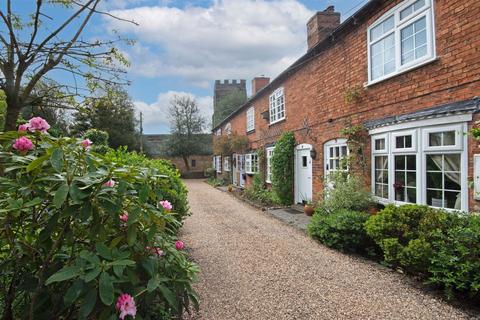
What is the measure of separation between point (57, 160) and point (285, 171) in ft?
32.9

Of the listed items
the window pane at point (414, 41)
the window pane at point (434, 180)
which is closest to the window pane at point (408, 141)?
the window pane at point (434, 180)

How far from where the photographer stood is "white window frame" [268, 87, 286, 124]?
12.6 meters

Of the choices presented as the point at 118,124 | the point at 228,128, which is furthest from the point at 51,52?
the point at 118,124

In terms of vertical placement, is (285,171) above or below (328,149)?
below

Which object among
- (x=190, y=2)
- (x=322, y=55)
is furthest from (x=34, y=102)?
(x=322, y=55)

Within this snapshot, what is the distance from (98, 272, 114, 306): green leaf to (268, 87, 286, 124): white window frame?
37.0ft

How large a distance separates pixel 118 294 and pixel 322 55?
9.07 m

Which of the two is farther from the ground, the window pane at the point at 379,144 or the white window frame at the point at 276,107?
the white window frame at the point at 276,107

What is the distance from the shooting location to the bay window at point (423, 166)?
496 cm

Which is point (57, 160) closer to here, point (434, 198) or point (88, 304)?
point (88, 304)

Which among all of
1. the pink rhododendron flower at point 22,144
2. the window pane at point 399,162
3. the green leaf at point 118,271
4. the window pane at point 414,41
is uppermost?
the window pane at point 414,41

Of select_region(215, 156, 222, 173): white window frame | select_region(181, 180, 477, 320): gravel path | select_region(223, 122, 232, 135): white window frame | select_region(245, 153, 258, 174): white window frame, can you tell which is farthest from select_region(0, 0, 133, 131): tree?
select_region(215, 156, 222, 173): white window frame

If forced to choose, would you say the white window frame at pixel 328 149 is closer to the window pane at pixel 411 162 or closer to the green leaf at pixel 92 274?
the window pane at pixel 411 162

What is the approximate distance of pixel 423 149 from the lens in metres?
5.53
